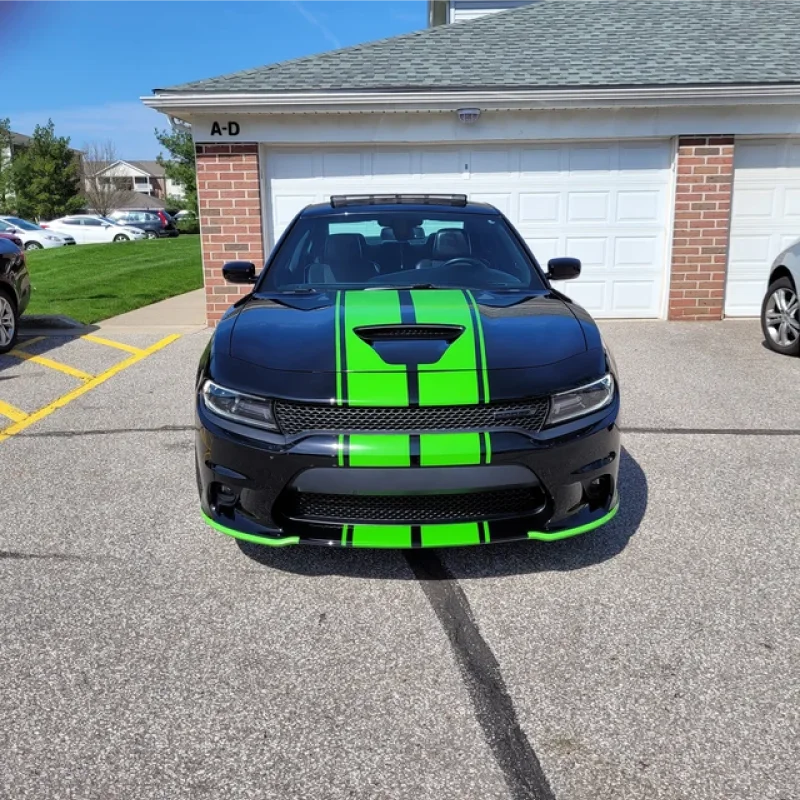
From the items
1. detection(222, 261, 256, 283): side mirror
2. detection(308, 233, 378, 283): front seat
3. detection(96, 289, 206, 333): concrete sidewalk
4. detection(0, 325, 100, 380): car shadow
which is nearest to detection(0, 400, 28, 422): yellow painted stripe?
detection(0, 325, 100, 380): car shadow

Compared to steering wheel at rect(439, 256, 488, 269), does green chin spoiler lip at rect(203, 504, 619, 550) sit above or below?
below

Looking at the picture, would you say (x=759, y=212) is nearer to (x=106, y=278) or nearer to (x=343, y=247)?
(x=343, y=247)

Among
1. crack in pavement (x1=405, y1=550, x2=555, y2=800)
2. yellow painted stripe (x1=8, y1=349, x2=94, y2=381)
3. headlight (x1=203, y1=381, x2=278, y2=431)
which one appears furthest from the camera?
yellow painted stripe (x1=8, y1=349, x2=94, y2=381)

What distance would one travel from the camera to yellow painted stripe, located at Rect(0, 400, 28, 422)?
5.88m

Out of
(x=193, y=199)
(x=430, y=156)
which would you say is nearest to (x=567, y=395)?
(x=430, y=156)

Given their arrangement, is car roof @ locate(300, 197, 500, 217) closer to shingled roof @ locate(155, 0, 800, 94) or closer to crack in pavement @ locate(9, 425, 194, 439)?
crack in pavement @ locate(9, 425, 194, 439)

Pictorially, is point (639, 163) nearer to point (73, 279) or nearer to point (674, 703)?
point (674, 703)

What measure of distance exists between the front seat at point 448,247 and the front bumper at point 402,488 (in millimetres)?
1595

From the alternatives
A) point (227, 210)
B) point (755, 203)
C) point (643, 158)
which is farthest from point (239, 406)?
point (755, 203)

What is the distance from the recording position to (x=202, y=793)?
6.85 feet

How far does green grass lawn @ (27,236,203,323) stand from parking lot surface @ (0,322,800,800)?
7.72 meters

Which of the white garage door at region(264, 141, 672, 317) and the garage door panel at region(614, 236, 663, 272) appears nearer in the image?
the white garage door at region(264, 141, 672, 317)

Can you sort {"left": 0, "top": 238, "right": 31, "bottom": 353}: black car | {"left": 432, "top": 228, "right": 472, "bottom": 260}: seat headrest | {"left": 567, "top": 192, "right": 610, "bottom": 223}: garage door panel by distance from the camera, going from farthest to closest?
1. {"left": 567, "top": 192, "right": 610, "bottom": 223}: garage door panel
2. {"left": 0, "top": 238, "right": 31, "bottom": 353}: black car
3. {"left": 432, "top": 228, "right": 472, "bottom": 260}: seat headrest

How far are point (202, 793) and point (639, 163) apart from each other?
367 inches
